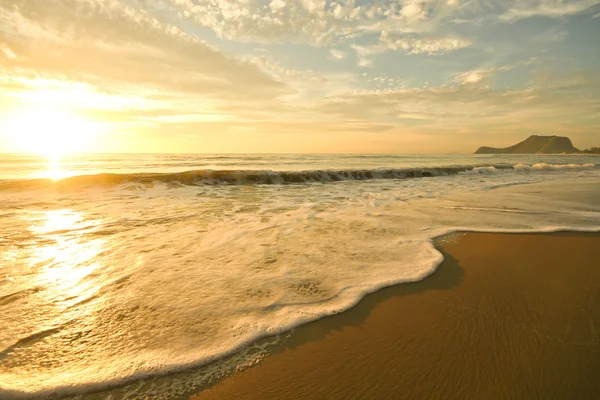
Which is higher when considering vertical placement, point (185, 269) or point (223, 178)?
point (223, 178)

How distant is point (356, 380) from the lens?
2.35 metres

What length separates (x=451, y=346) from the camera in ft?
8.98

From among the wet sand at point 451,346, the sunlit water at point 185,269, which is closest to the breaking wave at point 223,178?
the sunlit water at point 185,269

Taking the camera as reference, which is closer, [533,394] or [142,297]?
[533,394]

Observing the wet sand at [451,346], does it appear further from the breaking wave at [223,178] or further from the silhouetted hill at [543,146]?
the silhouetted hill at [543,146]

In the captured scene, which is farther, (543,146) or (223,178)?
(543,146)

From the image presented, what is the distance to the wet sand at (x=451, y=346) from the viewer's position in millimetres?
2261

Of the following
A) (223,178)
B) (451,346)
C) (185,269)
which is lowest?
(451,346)

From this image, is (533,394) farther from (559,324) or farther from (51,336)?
(51,336)

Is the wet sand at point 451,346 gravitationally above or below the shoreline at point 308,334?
below

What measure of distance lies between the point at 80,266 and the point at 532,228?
9.17m

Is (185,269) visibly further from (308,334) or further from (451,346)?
(451,346)

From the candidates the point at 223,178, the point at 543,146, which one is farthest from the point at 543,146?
the point at 223,178

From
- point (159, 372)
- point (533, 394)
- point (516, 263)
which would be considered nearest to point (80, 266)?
point (159, 372)
